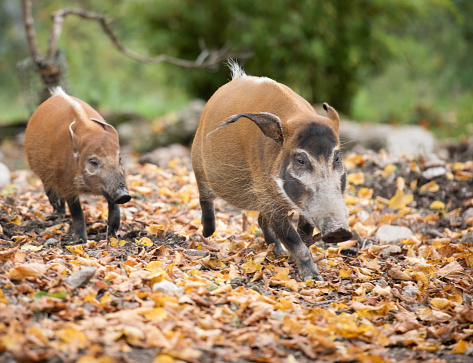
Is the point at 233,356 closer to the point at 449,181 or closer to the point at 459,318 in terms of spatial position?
the point at 459,318

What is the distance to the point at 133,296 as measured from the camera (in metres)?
3.13

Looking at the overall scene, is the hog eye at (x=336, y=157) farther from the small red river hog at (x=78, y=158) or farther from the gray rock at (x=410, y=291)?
the small red river hog at (x=78, y=158)

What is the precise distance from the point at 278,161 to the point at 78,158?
183cm

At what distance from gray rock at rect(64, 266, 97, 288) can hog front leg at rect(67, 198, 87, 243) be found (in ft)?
5.03

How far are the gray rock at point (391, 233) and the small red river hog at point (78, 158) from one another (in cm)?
222

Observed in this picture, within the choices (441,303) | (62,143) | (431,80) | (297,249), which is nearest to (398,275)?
(441,303)

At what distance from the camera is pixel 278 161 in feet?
12.6

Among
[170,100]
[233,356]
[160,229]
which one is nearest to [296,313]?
[233,356]

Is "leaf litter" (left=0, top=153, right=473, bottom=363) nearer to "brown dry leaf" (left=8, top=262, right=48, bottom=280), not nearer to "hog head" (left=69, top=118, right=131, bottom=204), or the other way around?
"brown dry leaf" (left=8, top=262, right=48, bottom=280)

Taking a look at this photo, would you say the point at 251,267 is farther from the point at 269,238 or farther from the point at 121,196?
the point at 121,196

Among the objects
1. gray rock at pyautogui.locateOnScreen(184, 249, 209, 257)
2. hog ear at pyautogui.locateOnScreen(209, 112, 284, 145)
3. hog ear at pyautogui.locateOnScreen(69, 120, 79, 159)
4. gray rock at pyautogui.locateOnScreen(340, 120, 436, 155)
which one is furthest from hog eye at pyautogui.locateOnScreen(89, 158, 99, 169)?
gray rock at pyautogui.locateOnScreen(340, 120, 436, 155)

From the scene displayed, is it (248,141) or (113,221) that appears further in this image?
(113,221)

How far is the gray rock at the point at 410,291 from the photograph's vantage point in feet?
12.1

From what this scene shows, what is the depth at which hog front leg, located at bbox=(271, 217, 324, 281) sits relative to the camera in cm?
392
